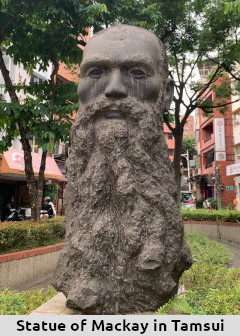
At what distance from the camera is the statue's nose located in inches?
133

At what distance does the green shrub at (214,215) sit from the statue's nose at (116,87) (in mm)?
9926

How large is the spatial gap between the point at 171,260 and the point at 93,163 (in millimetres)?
1272

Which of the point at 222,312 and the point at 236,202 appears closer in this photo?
the point at 222,312

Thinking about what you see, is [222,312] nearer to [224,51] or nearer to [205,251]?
[205,251]

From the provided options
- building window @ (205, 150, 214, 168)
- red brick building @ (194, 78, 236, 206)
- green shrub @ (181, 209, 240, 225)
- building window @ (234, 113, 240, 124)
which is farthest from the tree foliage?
building window @ (205, 150, 214, 168)

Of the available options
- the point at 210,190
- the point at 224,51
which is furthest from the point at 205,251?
the point at 210,190

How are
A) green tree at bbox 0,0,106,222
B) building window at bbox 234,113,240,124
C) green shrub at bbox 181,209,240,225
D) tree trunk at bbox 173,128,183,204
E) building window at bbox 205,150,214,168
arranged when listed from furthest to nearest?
building window at bbox 205,150,214,168
building window at bbox 234,113,240,124
green shrub at bbox 181,209,240,225
tree trunk at bbox 173,128,183,204
green tree at bbox 0,0,106,222

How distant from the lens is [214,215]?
43.5ft

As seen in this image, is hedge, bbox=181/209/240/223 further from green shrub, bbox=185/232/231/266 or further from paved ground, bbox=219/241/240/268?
green shrub, bbox=185/232/231/266

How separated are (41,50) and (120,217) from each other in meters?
5.85

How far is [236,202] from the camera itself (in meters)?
20.8

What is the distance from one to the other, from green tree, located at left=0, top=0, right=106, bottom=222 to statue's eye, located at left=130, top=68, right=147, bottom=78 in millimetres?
3308

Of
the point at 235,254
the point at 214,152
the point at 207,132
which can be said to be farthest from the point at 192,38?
the point at 207,132

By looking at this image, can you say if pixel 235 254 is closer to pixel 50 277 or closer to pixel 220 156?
Result: pixel 50 277
